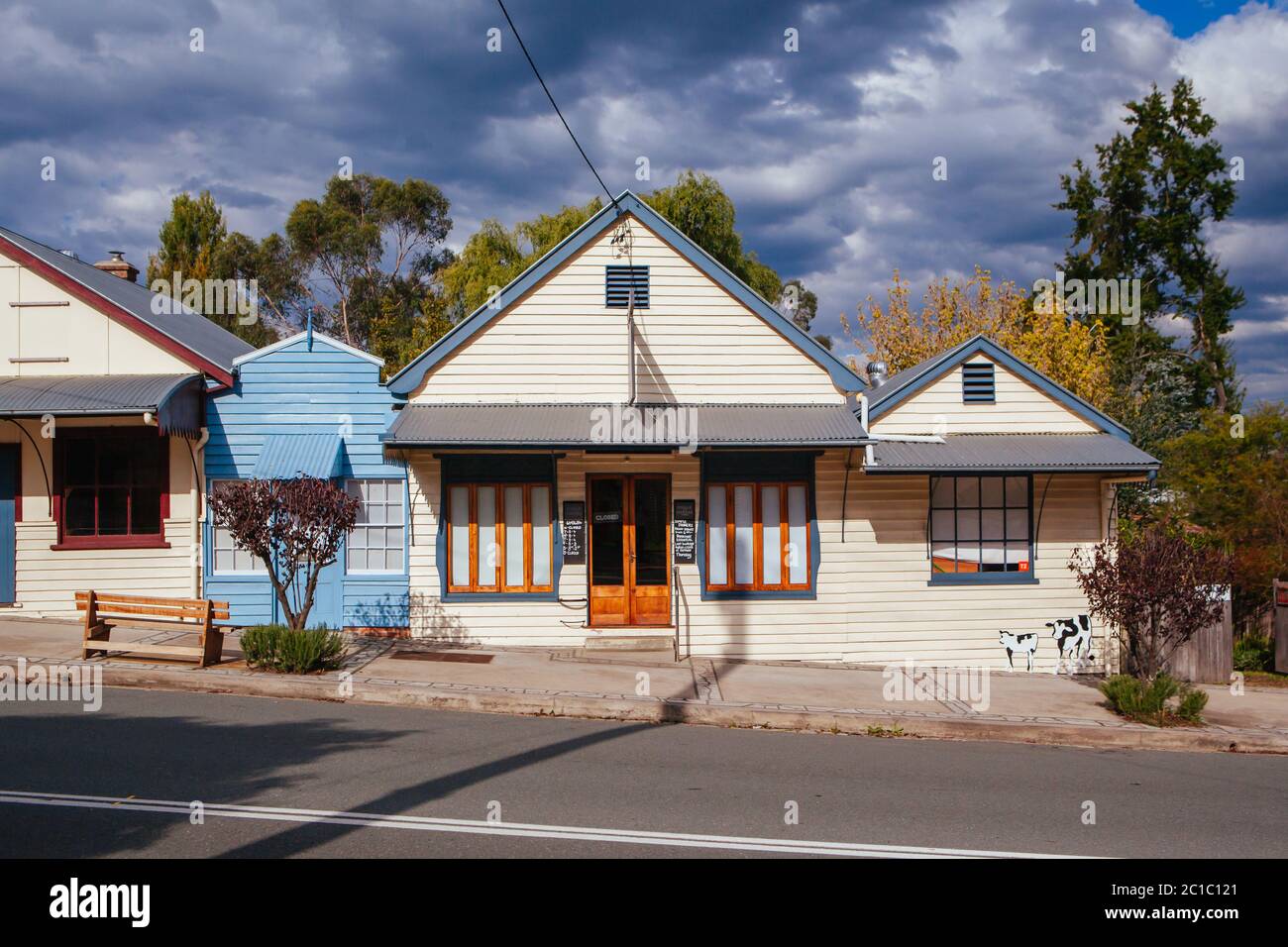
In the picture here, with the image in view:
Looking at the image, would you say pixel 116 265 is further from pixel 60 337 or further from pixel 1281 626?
pixel 1281 626

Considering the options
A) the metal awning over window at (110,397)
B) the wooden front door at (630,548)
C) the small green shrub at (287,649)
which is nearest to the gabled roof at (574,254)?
the wooden front door at (630,548)

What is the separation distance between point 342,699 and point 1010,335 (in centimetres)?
2043

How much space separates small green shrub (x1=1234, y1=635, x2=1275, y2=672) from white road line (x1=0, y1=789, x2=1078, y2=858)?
420 inches

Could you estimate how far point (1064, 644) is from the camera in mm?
13359

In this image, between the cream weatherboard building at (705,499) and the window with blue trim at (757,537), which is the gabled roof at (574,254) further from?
the window with blue trim at (757,537)

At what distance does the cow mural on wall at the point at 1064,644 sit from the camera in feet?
43.7

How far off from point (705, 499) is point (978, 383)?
4.13 metres

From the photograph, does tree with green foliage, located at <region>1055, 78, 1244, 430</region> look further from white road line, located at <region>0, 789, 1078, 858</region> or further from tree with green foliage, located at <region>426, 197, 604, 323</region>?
white road line, located at <region>0, 789, 1078, 858</region>

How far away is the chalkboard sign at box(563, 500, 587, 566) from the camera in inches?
Result: 516

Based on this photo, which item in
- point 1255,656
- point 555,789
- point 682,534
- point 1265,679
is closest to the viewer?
point 555,789

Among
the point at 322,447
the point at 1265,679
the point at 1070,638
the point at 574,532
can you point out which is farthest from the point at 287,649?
the point at 1265,679

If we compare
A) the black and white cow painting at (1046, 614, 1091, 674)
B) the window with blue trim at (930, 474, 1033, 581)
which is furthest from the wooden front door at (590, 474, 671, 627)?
the black and white cow painting at (1046, 614, 1091, 674)

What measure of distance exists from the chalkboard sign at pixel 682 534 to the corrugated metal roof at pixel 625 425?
4.09ft

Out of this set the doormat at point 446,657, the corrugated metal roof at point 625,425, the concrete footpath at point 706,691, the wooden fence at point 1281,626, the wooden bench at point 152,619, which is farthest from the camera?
the wooden fence at point 1281,626
